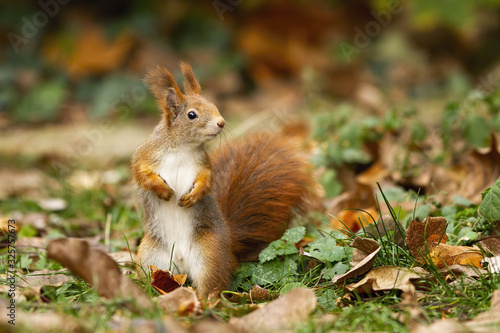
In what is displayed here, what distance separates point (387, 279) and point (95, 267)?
41.4 inches

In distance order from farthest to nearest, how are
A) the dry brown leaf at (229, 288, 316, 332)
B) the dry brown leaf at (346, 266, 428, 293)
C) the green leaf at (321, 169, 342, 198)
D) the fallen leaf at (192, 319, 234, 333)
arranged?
the green leaf at (321, 169, 342, 198), the dry brown leaf at (346, 266, 428, 293), the dry brown leaf at (229, 288, 316, 332), the fallen leaf at (192, 319, 234, 333)

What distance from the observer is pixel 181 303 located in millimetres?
1953

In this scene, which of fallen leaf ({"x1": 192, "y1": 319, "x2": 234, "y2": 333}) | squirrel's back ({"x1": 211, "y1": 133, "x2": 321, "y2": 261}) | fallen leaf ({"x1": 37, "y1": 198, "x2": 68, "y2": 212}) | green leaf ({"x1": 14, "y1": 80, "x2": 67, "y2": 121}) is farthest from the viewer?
green leaf ({"x1": 14, "y1": 80, "x2": 67, "y2": 121})

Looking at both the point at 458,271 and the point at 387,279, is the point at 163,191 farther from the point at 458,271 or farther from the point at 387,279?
the point at 458,271

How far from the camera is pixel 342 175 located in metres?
3.72

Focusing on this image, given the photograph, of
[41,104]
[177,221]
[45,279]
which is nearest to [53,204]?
[45,279]

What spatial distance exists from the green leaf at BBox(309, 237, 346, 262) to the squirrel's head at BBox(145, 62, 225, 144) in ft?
2.04

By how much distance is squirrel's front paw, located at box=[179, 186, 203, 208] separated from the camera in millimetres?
2279

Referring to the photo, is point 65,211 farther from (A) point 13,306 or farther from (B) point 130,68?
(B) point 130,68

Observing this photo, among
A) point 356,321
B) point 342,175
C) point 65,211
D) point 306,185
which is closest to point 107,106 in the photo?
point 65,211

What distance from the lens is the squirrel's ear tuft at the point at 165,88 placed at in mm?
2346

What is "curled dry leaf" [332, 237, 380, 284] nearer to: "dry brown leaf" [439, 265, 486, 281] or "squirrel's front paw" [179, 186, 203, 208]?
"dry brown leaf" [439, 265, 486, 281]

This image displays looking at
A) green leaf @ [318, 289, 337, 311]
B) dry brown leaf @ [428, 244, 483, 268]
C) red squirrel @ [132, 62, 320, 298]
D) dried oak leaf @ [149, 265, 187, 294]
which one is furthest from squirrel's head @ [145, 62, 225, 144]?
dry brown leaf @ [428, 244, 483, 268]

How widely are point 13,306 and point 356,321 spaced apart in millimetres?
1115
